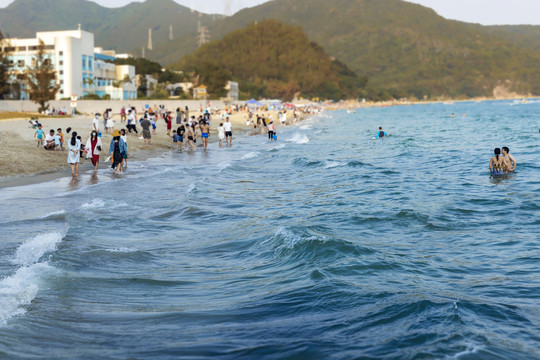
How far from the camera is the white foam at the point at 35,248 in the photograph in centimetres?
876

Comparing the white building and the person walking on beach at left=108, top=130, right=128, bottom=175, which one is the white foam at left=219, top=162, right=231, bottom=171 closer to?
the person walking on beach at left=108, top=130, right=128, bottom=175

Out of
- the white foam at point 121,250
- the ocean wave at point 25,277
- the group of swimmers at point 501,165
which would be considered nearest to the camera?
the ocean wave at point 25,277

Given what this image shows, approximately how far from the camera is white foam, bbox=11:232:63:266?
8.76m

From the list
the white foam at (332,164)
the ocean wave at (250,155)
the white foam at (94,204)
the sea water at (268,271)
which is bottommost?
the sea water at (268,271)

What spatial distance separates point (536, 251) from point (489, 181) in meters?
9.52

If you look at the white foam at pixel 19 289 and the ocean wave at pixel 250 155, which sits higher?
the ocean wave at pixel 250 155

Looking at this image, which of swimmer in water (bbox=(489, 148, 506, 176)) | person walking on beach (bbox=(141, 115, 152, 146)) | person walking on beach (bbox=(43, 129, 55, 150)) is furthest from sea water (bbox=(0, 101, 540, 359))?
person walking on beach (bbox=(141, 115, 152, 146))

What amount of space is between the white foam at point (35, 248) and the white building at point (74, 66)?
65672 mm

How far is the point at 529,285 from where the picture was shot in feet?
26.5

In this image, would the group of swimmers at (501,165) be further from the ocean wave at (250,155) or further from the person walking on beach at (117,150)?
the person walking on beach at (117,150)

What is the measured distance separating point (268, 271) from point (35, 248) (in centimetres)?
406

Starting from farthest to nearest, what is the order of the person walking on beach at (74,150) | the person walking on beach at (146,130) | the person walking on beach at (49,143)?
the person walking on beach at (146,130)
the person walking on beach at (49,143)
the person walking on beach at (74,150)

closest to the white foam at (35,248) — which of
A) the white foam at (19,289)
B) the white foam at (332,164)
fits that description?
the white foam at (19,289)

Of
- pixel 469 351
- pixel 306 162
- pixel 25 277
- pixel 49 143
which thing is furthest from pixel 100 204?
pixel 306 162
